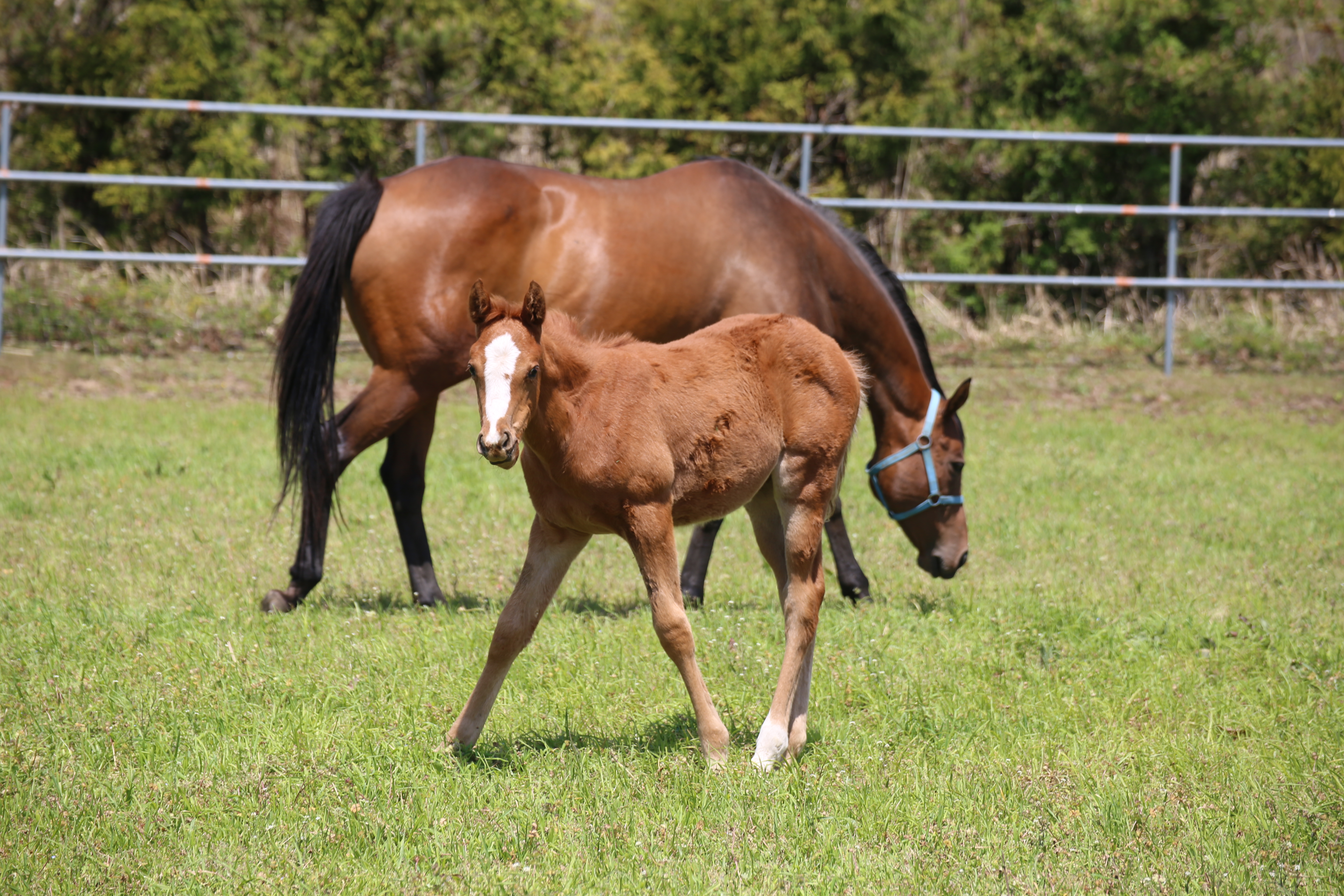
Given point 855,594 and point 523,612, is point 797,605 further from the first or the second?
point 855,594

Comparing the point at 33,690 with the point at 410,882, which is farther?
the point at 33,690

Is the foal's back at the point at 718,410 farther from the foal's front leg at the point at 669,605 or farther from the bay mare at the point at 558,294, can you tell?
the bay mare at the point at 558,294

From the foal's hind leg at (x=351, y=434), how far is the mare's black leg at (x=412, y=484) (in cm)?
23

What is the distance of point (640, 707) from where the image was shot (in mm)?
4293

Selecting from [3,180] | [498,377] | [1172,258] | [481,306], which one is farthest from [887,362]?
[3,180]

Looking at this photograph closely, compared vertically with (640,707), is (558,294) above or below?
above

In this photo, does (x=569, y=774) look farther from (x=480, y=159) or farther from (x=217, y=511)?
(x=217, y=511)

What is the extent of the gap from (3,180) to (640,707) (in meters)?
8.86

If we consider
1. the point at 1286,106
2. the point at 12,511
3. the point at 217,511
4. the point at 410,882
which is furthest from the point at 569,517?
the point at 1286,106

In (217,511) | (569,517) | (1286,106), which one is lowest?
(217,511)

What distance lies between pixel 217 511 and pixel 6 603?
1.95m

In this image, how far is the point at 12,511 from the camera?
671 centimetres

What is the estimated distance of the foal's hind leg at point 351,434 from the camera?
5.41 meters

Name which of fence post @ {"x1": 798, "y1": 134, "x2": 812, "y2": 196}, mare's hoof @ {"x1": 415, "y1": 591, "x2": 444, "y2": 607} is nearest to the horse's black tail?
mare's hoof @ {"x1": 415, "y1": 591, "x2": 444, "y2": 607}
